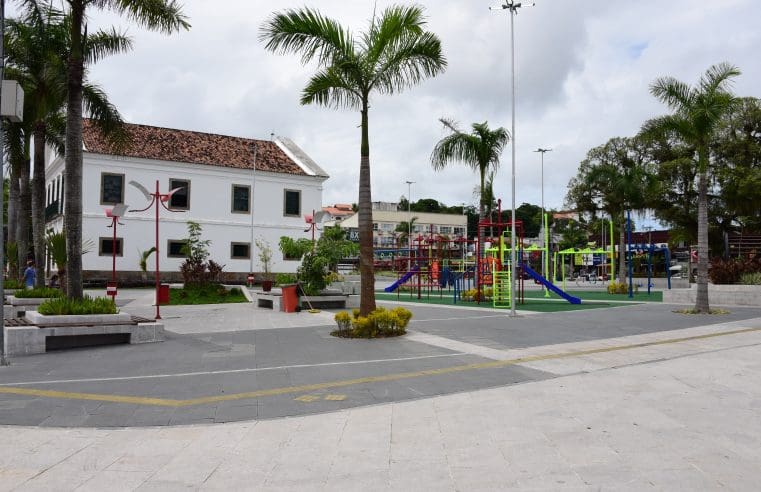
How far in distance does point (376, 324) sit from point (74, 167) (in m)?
7.23

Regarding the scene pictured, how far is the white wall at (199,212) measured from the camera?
34.7 meters

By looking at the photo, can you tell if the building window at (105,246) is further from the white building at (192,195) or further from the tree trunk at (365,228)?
the tree trunk at (365,228)

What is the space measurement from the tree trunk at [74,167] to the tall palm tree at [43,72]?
1217 mm

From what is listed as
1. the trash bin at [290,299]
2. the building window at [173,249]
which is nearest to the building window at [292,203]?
the building window at [173,249]

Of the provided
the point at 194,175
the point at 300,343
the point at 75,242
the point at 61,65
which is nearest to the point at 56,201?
the point at 194,175

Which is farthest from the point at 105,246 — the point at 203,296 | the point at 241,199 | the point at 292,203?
the point at 203,296

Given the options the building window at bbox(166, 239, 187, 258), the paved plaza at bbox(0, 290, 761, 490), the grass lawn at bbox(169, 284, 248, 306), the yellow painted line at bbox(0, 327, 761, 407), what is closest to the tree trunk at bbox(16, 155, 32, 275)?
the grass lawn at bbox(169, 284, 248, 306)

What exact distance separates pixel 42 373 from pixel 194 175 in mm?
31096

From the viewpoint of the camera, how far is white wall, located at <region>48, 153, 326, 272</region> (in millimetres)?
34719

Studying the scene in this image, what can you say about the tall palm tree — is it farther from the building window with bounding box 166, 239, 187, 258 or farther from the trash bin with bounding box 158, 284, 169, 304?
the building window with bounding box 166, 239, 187, 258

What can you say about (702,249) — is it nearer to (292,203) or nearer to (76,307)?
(76,307)

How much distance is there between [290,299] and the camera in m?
19.2

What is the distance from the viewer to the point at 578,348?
418 inches

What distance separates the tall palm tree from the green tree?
944 inches
